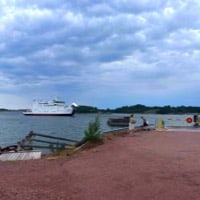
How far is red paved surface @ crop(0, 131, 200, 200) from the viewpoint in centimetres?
811

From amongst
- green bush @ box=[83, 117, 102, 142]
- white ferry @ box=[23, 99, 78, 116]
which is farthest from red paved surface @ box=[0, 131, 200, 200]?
white ferry @ box=[23, 99, 78, 116]

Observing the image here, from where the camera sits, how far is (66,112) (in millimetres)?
131750

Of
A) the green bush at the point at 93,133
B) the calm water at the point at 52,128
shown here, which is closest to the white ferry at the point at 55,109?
the calm water at the point at 52,128

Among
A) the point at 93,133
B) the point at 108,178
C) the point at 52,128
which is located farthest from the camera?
the point at 52,128

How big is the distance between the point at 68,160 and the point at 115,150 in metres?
2.66

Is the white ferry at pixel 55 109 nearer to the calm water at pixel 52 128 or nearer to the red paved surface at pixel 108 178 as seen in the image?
the calm water at pixel 52 128

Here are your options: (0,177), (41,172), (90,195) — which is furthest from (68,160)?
(90,195)

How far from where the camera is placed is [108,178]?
32.1ft

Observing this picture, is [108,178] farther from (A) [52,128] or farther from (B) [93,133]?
(A) [52,128]

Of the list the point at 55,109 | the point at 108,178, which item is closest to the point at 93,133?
the point at 108,178

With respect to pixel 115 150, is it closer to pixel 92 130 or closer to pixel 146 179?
pixel 92 130

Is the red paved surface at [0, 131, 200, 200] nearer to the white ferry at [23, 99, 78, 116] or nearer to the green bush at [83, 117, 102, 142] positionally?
the green bush at [83, 117, 102, 142]

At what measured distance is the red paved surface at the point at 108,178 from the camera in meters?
8.11

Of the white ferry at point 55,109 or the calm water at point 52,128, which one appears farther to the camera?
the white ferry at point 55,109
